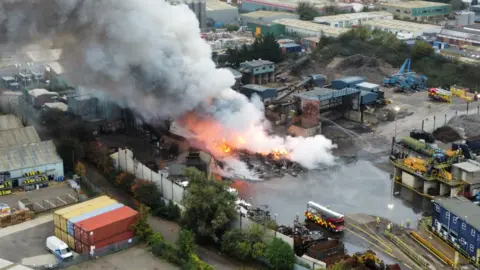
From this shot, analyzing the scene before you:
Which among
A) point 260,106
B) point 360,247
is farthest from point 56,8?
point 360,247

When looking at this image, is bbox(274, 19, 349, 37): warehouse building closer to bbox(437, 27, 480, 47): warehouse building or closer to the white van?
bbox(437, 27, 480, 47): warehouse building

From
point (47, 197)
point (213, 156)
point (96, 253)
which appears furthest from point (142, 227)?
point (213, 156)

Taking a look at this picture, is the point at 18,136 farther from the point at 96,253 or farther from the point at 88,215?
the point at 96,253

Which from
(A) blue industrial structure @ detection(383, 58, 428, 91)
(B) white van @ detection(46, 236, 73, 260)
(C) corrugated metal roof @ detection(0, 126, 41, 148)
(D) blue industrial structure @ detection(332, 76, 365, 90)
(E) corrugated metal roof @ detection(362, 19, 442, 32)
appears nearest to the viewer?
(B) white van @ detection(46, 236, 73, 260)

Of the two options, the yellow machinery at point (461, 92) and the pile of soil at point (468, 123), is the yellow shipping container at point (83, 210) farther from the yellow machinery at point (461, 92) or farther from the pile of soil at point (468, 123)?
the yellow machinery at point (461, 92)

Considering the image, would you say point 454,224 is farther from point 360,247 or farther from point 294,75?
point 294,75

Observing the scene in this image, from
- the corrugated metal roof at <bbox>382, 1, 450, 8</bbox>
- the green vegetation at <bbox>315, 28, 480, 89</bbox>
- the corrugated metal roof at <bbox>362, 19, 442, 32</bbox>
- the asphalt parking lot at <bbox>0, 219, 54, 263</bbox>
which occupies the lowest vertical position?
the asphalt parking lot at <bbox>0, 219, 54, 263</bbox>

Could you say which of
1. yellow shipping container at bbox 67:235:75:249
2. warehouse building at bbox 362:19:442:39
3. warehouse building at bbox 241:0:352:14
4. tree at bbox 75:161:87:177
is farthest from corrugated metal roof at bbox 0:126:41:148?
warehouse building at bbox 241:0:352:14
